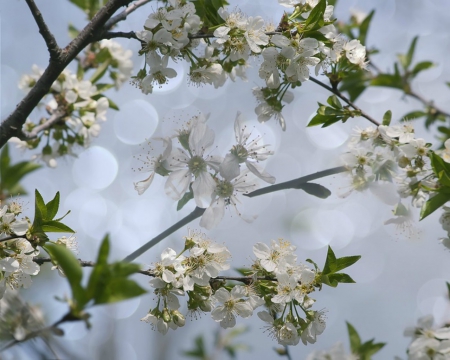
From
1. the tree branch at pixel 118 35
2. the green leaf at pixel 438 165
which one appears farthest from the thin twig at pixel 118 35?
the green leaf at pixel 438 165

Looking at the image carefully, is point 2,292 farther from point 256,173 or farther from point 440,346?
point 440,346

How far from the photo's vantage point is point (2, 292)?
120cm

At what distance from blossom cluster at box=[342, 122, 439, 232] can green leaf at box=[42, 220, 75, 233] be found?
80 cm

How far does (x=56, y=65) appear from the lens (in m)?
1.30

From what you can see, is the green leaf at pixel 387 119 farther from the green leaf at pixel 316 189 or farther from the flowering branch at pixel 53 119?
the flowering branch at pixel 53 119

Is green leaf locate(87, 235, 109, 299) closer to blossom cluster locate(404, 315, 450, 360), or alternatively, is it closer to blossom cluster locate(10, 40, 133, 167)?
blossom cluster locate(404, 315, 450, 360)

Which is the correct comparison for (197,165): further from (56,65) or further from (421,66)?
(421,66)

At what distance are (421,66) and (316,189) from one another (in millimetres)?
1377

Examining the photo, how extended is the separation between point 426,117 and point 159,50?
4.80ft

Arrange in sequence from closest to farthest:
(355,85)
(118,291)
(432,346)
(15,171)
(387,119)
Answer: (118,291), (432,346), (387,119), (15,171), (355,85)

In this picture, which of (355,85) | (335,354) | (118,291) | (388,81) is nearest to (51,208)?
(118,291)

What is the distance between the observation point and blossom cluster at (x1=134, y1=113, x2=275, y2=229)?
124 cm

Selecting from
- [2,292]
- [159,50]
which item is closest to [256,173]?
[159,50]

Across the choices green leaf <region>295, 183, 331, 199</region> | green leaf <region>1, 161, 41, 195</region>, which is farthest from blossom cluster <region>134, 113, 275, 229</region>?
green leaf <region>1, 161, 41, 195</region>
